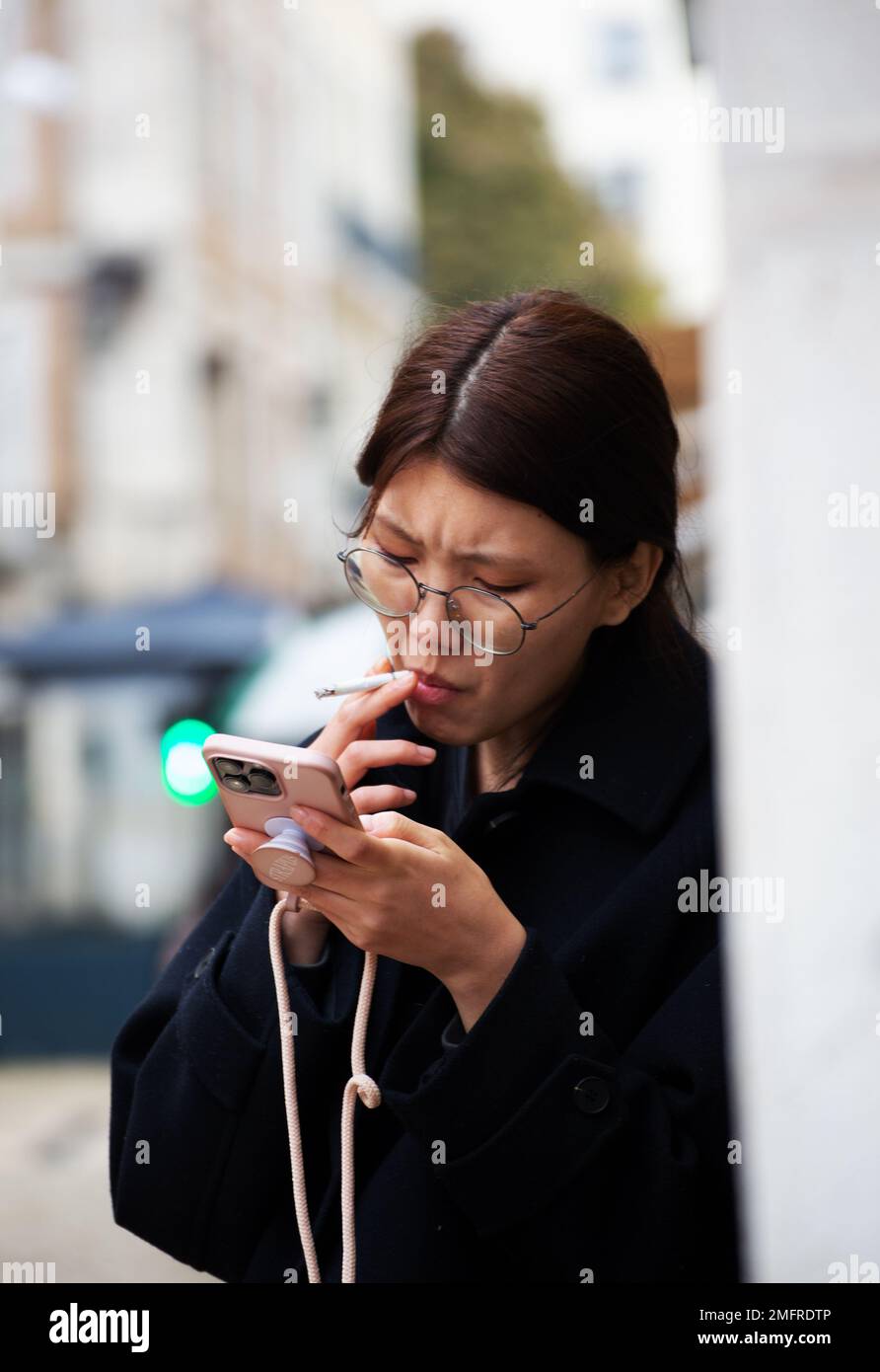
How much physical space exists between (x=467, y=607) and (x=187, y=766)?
0.35 metres

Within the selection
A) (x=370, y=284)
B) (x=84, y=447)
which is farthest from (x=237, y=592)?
(x=370, y=284)

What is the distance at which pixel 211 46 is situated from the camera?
17672mm

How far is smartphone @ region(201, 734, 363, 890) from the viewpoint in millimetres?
1544

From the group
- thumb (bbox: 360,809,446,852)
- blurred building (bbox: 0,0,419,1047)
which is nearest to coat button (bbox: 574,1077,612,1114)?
thumb (bbox: 360,809,446,852)

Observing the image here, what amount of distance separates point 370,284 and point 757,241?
73.5 ft

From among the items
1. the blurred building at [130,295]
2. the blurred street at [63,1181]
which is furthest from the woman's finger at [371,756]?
the blurred building at [130,295]

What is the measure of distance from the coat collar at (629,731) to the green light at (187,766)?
347mm

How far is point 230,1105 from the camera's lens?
179 cm

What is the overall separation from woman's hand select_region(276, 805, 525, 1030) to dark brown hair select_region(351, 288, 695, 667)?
41 cm
